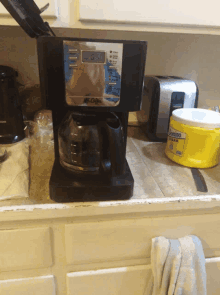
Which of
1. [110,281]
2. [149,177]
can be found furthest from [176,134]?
[110,281]

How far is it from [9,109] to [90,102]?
0.42m

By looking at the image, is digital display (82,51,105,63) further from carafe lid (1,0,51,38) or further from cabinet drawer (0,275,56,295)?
cabinet drawer (0,275,56,295)

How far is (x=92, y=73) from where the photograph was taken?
0.41 m

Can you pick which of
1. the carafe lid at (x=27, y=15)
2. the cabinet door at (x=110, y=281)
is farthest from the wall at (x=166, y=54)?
the cabinet door at (x=110, y=281)

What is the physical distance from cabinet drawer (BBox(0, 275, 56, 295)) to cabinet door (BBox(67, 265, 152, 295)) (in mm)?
52

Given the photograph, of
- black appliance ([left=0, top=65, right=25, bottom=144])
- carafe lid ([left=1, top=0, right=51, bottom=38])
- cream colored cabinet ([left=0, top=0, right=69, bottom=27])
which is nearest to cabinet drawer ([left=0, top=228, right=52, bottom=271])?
black appliance ([left=0, top=65, right=25, bottom=144])

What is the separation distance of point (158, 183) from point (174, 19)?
1.58 feet

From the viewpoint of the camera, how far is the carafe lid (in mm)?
438

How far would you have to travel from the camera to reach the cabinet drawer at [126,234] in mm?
533

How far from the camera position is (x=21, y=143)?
74 centimetres

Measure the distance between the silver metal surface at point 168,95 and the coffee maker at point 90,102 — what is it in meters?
0.34

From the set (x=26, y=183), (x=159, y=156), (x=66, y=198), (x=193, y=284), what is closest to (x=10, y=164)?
(x=26, y=183)

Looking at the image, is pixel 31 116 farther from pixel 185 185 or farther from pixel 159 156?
pixel 185 185

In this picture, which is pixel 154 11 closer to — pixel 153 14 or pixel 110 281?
pixel 153 14
